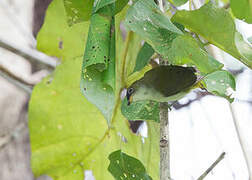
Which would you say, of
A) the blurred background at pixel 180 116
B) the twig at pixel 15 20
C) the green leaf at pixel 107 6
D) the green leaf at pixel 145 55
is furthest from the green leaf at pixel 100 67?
the twig at pixel 15 20

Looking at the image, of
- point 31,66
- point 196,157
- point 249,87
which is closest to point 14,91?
point 31,66

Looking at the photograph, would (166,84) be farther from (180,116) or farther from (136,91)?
(180,116)

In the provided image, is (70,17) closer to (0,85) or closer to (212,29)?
(212,29)

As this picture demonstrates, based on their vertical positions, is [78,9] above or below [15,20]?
below

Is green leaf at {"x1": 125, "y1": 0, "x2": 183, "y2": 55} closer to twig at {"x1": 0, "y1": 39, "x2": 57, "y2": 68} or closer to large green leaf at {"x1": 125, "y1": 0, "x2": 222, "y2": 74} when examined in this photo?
large green leaf at {"x1": 125, "y1": 0, "x2": 222, "y2": 74}

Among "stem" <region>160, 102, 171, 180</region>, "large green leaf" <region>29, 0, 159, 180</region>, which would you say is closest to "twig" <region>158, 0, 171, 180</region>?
"stem" <region>160, 102, 171, 180</region>

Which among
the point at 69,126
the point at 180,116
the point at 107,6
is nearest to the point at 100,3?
the point at 107,6
